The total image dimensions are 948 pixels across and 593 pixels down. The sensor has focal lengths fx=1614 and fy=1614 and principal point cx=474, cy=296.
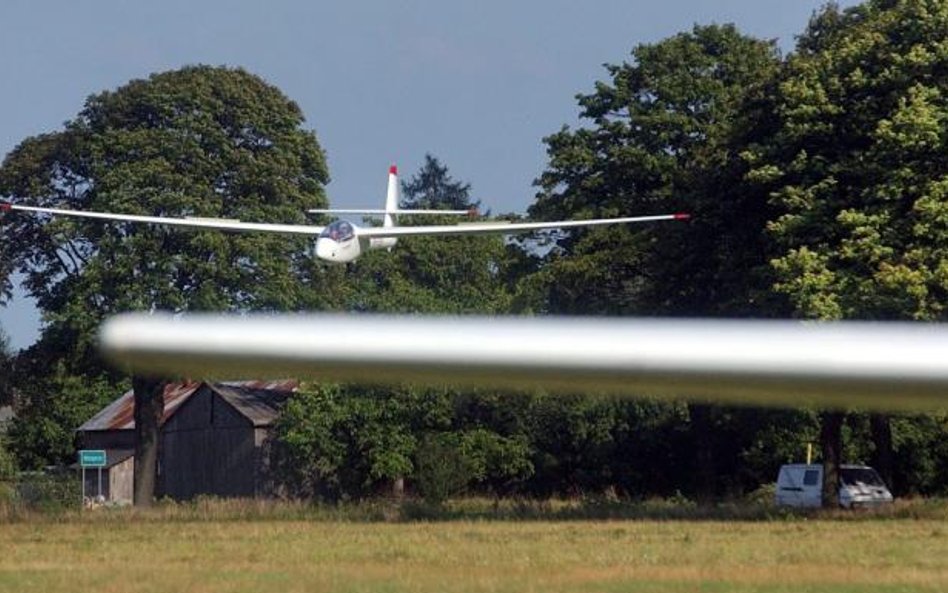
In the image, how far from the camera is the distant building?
58.0 m

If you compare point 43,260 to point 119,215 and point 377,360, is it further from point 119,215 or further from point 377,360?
point 377,360

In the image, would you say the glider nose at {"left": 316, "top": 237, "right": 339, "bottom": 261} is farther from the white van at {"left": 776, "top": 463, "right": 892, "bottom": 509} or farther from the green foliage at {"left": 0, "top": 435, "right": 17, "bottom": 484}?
the white van at {"left": 776, "top": 463, "right": 892, "bottom": 509}

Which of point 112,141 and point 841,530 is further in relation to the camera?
point 112,141

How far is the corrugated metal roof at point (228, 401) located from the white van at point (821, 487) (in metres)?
17.4

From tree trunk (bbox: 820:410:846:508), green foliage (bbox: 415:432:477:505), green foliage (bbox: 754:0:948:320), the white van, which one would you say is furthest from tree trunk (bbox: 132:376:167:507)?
green foliage (bbox: 754:0:948:320)

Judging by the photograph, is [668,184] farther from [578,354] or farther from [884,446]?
[578,354]

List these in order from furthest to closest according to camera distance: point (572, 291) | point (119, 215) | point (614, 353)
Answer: point (119, 215), point (572, 291), point (614, 353)

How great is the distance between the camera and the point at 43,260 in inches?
2159

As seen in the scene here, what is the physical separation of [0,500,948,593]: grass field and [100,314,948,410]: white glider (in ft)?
48.8

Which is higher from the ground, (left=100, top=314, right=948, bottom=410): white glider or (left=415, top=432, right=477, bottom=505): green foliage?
(left=100, top=314, right=948, bottom=410): white glider

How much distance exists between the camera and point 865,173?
35250mm

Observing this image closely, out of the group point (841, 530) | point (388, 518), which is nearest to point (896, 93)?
point (841, 530)

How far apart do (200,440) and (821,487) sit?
29.1 m

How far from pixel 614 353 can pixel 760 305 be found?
34.7 meters
